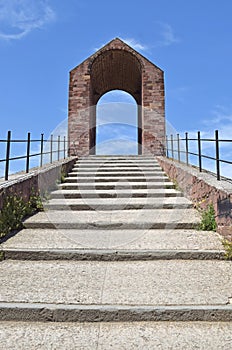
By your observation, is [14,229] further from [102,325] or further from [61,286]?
[102,325]

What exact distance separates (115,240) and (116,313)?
1.44 metres

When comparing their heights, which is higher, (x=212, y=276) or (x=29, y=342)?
(x=212, y=276)

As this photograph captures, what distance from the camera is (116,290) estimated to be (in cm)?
275

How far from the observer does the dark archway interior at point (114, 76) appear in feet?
44.0

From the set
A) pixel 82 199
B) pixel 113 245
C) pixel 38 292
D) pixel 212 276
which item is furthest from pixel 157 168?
pixel 38 292

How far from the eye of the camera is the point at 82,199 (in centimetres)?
582

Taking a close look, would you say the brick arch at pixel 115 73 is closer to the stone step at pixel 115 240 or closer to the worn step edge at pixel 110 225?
the worn step edge at pixel 110 225

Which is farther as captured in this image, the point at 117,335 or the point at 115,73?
the point at 115,73

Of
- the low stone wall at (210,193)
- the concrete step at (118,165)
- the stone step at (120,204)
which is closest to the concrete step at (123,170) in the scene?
the concrete step at (118,165)

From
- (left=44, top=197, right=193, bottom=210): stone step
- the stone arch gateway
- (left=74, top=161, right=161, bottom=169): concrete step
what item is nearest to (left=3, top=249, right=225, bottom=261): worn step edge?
(left=44, top=197, right=193, bottom=210): stone step

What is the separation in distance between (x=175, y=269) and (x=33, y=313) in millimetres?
1493

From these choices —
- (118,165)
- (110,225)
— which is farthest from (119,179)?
(110,225)

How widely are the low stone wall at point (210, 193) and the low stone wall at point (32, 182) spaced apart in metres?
2.74

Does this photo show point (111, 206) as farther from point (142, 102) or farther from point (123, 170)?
point (142, 102)
